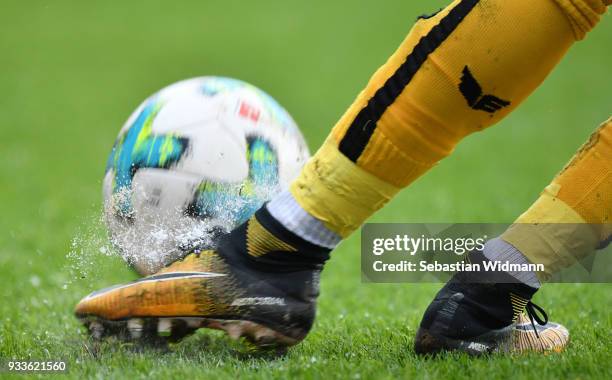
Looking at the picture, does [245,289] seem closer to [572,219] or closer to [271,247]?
[271,247]

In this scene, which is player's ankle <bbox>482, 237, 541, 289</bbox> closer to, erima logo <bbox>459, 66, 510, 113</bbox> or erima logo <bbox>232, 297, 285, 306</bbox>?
erima logo <bbox>459, 66, 510, 113</bbox>

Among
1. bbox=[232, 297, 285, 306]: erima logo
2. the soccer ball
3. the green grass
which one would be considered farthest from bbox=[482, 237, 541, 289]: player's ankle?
the soccer ball

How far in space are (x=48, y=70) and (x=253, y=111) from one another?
29.7ft

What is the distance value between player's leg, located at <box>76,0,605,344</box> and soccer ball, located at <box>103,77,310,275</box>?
0.27 meters

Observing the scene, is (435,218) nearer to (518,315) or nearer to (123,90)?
(518,315)

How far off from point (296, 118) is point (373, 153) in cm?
731

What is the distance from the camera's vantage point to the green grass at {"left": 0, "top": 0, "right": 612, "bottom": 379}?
231 cm

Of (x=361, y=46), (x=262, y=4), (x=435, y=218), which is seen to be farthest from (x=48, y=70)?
(x=435, y=218)

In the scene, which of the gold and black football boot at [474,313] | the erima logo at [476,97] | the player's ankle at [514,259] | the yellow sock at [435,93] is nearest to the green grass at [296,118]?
the gold and black football boot at [474,313]

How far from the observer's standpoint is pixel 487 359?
2246 millimetres

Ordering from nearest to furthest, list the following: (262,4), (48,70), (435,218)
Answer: (435,218) → (48,70) → (262,4)

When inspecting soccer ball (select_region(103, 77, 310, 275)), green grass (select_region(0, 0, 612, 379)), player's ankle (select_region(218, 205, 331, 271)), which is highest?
player's ankle (select_region(218, 205, 331, 271))

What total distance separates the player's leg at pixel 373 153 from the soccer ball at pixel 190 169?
27 cm

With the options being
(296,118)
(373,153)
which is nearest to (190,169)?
(373,153)
